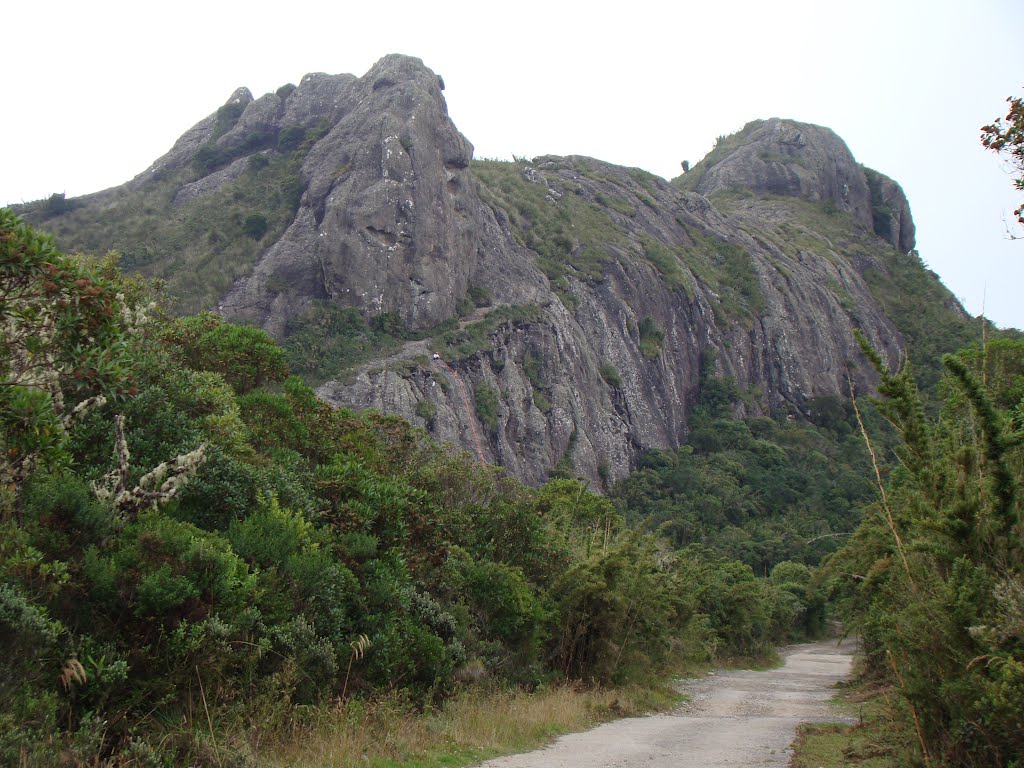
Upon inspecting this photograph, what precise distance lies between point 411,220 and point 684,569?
3862 centimetres

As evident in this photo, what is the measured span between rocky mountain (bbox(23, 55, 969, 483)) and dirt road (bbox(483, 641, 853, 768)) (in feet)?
91.8

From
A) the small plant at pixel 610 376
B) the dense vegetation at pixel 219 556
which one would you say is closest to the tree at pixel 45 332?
the dense vegetation at pixel 219 556

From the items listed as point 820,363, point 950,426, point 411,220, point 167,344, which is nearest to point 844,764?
point 950,426

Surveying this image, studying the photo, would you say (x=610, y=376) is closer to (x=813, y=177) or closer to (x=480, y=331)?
(x=480, y=331)

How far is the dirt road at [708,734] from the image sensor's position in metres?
10.6

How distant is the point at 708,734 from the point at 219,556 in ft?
29.8

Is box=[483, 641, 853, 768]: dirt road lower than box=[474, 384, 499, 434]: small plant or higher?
lower

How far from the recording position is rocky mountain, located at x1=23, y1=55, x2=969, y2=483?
56281 millimetres

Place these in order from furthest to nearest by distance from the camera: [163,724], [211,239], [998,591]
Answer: [211,239]
[163,724]
[998,591]

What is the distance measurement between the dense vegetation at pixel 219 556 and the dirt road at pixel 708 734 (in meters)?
2.02

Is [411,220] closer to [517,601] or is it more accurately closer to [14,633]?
[517,601]

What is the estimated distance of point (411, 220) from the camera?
59875 millimetres

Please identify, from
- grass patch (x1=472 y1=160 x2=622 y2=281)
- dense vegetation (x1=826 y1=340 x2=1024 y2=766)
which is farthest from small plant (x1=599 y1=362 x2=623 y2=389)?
dense vegetation (x1=826 y1=340 x2=1024 y2=766)

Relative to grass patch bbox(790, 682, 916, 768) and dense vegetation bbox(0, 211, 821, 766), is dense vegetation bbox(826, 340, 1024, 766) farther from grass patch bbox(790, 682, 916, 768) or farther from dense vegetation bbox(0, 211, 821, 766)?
dense vegetation bbox(0, 211, 821, 766)
